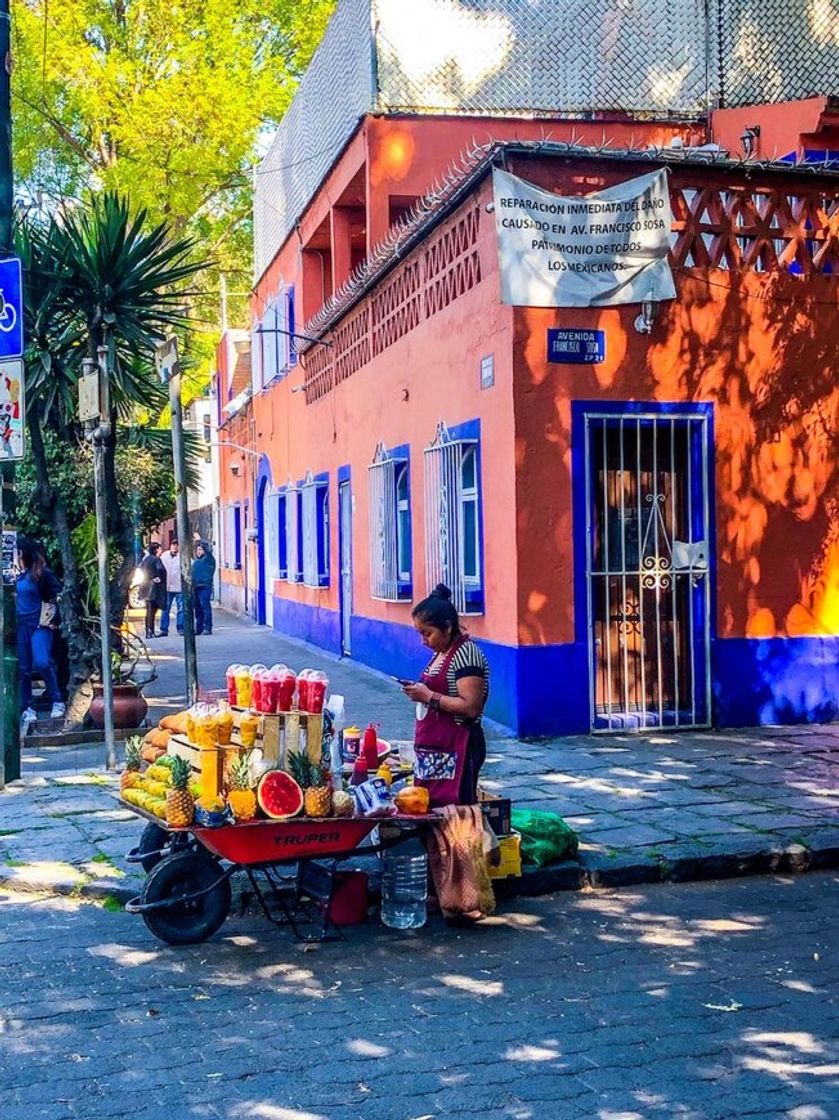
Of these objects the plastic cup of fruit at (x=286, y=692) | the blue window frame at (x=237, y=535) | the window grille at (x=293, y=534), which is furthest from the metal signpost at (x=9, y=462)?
the blue window frame at (x=237, y=535)

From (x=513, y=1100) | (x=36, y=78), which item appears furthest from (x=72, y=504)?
(x=36, y=78)

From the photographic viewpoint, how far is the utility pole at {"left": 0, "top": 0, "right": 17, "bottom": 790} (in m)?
9.91

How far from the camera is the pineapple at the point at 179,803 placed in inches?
229

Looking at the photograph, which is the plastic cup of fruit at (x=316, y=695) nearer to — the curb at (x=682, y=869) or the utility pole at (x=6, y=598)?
the curb at (x=682, y=869)

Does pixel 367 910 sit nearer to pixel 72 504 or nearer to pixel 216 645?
pixel 72 504

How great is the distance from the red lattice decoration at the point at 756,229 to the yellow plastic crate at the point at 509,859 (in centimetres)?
604

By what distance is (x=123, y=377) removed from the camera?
504 inches

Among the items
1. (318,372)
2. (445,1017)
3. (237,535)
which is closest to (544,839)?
(445,1017)

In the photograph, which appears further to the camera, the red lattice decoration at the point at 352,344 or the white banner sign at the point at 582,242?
the red lattice decoration at the point at 352,344

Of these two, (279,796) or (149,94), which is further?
(149,94)

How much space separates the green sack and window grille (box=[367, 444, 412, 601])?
7650mm

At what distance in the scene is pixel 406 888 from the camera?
252 inches

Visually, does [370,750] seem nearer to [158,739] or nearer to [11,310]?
[158,739]

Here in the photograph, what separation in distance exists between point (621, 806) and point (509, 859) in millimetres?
1941
